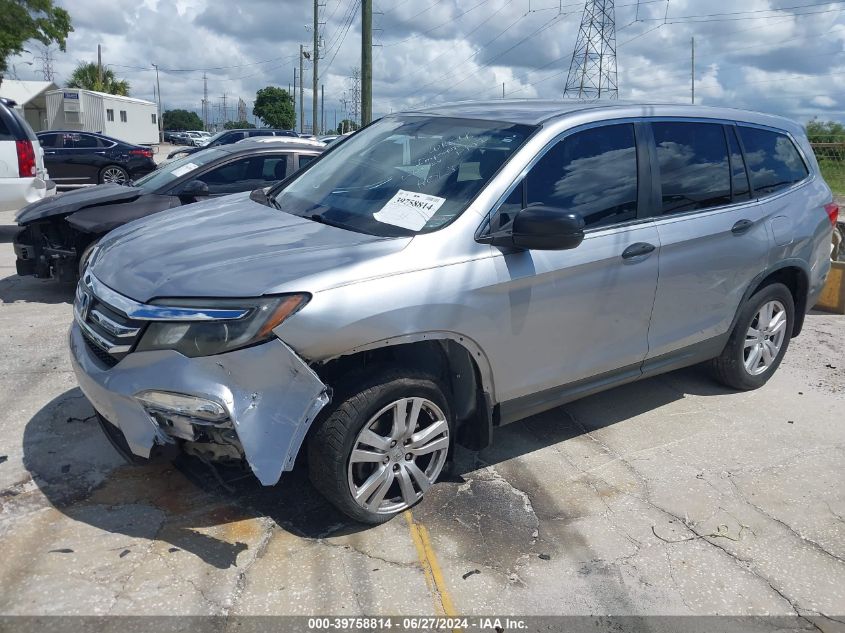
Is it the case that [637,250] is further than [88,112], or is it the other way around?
[88,112]

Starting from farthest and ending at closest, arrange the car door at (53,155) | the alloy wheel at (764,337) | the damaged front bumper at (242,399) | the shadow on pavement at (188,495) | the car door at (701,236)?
the car door at (53,155) < the alloy wheel at (764,337) < the car door at (701,236) < the shadow on pavement at (188,495) < the damaged front bumper at (242,399)

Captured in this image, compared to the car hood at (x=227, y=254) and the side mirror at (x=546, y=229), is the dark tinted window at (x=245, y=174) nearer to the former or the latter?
the car hood at (x=227, y=254)

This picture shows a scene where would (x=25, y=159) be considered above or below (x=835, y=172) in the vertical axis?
below

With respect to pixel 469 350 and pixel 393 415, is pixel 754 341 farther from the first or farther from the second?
pixel 393 415

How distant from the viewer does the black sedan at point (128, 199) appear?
6395 millimetres

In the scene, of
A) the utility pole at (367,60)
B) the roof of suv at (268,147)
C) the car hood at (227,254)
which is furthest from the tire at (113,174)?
the car hood at (227,254)

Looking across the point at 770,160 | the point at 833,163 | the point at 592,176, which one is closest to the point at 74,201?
the point at 592,176

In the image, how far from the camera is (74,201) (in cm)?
652

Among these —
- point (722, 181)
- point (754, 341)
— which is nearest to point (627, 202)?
point (722, 181)

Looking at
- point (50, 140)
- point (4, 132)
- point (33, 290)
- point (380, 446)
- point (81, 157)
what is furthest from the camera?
point (81, 157)

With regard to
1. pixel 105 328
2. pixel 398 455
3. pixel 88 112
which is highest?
pixel 88 112

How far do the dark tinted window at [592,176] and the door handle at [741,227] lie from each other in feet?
2.84

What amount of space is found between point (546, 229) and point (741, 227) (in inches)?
74.4

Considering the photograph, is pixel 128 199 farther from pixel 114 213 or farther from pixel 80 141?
pixel 80 141
